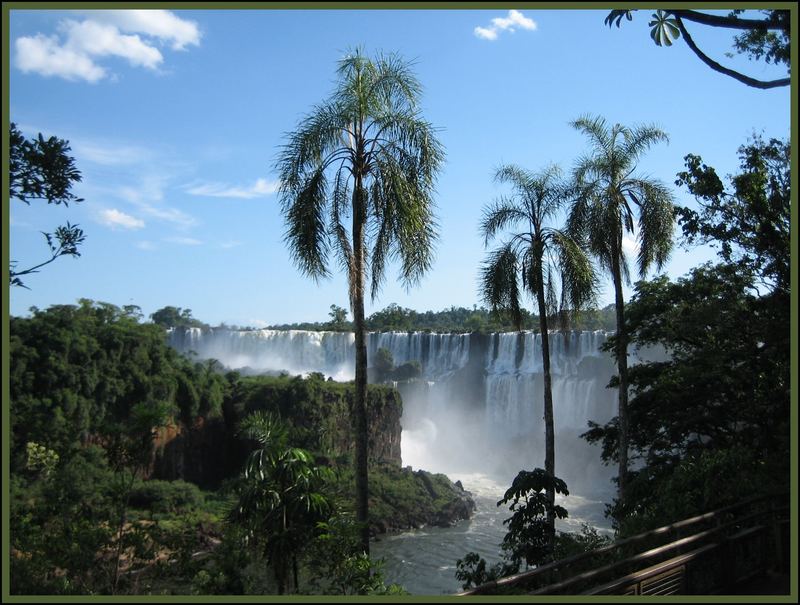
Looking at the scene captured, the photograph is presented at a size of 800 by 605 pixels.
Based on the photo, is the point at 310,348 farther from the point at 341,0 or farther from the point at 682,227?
the point at 341,0

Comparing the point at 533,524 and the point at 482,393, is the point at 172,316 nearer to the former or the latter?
the point at 482,393

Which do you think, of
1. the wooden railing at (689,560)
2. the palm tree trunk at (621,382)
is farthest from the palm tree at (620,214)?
the wooden railing at (689,560)

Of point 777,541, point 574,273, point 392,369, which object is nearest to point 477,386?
point 392,369

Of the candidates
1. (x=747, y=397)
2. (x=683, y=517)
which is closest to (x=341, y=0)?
(x=683, y=517)

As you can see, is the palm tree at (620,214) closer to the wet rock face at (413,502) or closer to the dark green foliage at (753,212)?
the dark green foliage at (753,212)

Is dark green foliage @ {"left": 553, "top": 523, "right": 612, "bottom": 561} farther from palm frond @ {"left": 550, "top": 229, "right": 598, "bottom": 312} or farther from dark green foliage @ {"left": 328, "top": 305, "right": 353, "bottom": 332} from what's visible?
dark green foliage @ {"left": 328, "top": 305, "right": 353, "bottom": 332}

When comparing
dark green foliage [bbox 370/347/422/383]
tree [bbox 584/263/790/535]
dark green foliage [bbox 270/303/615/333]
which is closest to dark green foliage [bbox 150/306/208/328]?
dark green foliage [bbox 270/303/615/333]
